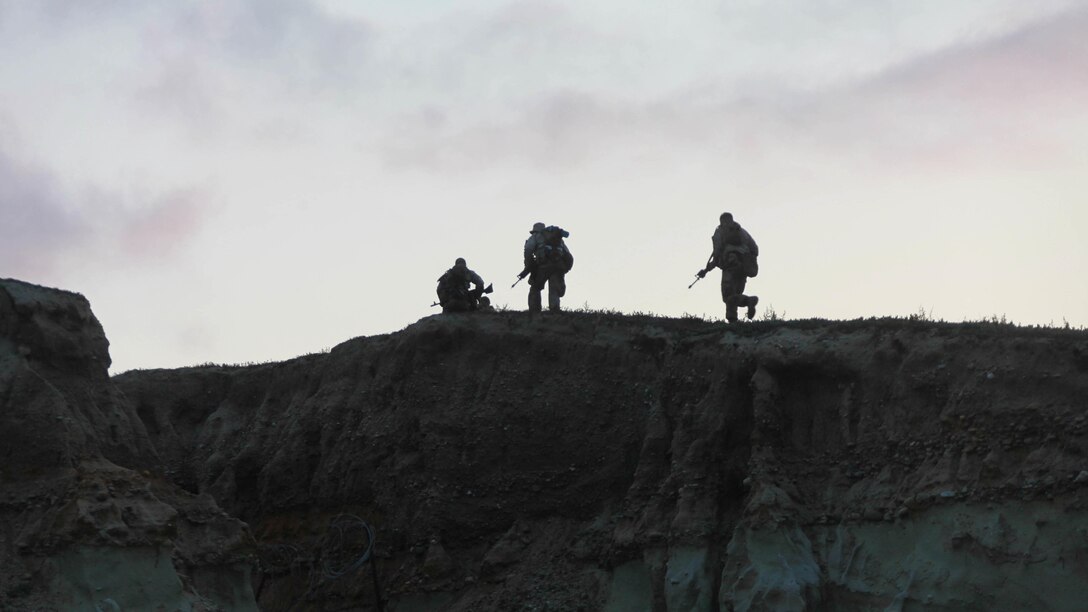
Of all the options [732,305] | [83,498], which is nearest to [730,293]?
[732,305]

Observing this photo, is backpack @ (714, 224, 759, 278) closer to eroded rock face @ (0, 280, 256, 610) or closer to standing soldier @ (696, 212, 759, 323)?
standing soldier @ (696, 212, 759, 323)

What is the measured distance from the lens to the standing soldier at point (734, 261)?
50.2 metres

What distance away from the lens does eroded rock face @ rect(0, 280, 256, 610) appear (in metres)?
41.5

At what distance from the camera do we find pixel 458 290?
52.5 meters

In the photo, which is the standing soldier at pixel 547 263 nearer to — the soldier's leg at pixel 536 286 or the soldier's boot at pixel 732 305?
the soldier's leg at pixel 536 286

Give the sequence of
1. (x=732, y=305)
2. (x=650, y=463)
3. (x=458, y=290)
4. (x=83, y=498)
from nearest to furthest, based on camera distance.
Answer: (x=83, y=498), (x=650, y=463), (x=732, y=305), (x=458, y=290)

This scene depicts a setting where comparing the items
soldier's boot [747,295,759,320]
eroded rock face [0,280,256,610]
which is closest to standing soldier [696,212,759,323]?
soldier's boot [747,295,759,320]

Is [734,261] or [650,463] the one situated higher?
[734,261]

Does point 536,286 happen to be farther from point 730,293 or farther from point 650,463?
point 650,463

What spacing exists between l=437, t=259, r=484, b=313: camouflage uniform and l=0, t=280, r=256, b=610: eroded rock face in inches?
347

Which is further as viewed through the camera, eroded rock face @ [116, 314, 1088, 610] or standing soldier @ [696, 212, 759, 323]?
standing soldier @ [696, 212, 759, 323]

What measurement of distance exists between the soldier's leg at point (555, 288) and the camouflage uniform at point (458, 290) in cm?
173

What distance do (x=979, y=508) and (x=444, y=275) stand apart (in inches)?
636

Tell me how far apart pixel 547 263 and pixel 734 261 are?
184 inches
